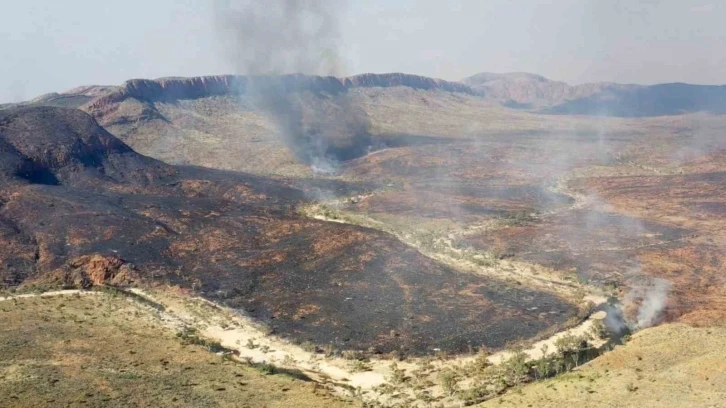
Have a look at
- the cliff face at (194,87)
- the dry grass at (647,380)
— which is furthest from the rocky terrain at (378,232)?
the cliff face at (194,87)

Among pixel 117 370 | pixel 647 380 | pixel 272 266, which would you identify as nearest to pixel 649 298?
pixel 647 380

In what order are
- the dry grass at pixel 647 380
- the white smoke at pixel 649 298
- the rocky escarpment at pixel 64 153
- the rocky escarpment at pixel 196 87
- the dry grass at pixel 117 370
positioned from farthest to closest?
the rocky escarpment at pixel 196 87, the rocky escarpment at pixel 64 153, the white smoke at pixel 649 298, the dry grass at pixel 117 370, the dry grass at pixel 647 380

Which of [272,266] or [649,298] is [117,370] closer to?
[272,266]

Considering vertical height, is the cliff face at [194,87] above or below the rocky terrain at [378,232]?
above

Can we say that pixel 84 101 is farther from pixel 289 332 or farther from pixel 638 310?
pixel 638 310

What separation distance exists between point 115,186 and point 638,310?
192 feet

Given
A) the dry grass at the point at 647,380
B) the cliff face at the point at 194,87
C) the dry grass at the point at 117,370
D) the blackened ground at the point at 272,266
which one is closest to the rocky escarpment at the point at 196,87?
the cliff face at the point at 194,87

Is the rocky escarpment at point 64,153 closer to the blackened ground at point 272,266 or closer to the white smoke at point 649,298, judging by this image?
the blackened ground at point 272,266

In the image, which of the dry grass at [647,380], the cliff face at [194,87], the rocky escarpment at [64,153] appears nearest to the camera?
the dry grass at [647,380]

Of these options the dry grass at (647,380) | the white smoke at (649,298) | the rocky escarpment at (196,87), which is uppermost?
the rocky escarpment at (196,87)

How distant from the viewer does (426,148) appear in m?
108

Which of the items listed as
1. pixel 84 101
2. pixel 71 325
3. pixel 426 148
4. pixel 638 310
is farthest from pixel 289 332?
pixel 84 101

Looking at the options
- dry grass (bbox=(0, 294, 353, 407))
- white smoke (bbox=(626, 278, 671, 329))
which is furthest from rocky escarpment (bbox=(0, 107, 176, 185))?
white smoke (bbox=(626, 278, 671, 329))

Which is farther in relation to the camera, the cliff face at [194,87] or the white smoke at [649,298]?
the cliff face at [194,87]
